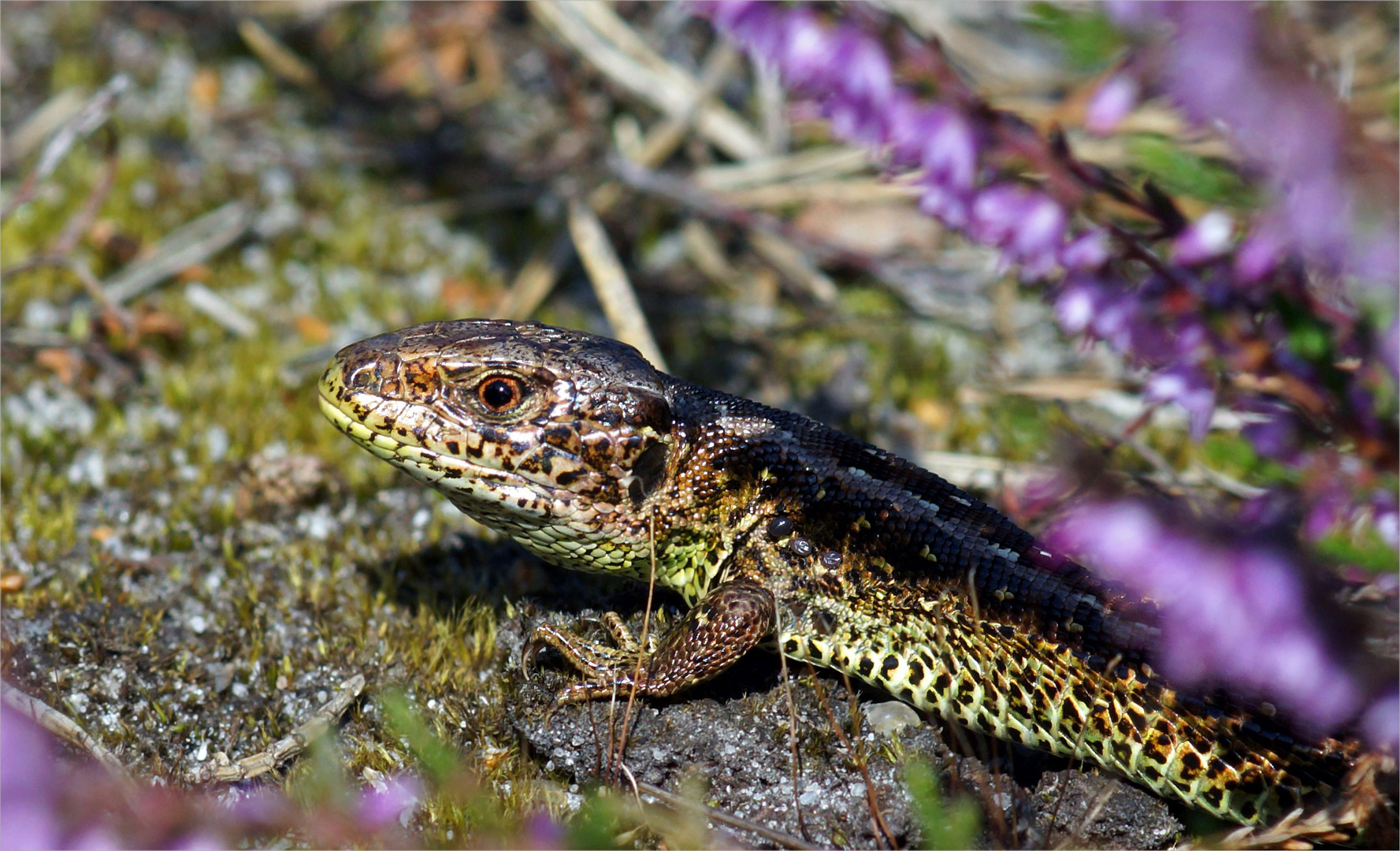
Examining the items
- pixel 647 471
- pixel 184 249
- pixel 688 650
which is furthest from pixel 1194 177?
pixel 184 249

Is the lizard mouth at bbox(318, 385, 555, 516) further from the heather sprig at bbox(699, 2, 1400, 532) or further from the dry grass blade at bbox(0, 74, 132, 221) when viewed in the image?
the dry grass blade at bbox(0, 74, 132, 221)

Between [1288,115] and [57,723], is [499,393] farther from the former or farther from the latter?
[1288,115]

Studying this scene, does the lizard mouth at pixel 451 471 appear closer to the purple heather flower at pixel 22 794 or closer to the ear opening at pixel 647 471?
the ear opening at pixel 647 471

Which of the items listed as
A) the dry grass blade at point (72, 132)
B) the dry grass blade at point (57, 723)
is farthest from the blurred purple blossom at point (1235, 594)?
the dry grass blade at point (72, 132)

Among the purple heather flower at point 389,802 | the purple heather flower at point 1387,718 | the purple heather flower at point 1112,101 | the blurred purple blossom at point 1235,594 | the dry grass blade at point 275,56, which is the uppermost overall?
the purple heather flower at point 1112,101

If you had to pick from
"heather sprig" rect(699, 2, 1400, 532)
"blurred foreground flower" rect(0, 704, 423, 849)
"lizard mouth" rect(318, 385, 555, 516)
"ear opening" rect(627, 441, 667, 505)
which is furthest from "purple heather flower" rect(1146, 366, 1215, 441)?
"blurred foreground flower" rect(0, 704, 423, 849)

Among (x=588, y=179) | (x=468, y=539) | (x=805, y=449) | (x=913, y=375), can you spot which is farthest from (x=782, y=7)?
(x=588, y=179)
